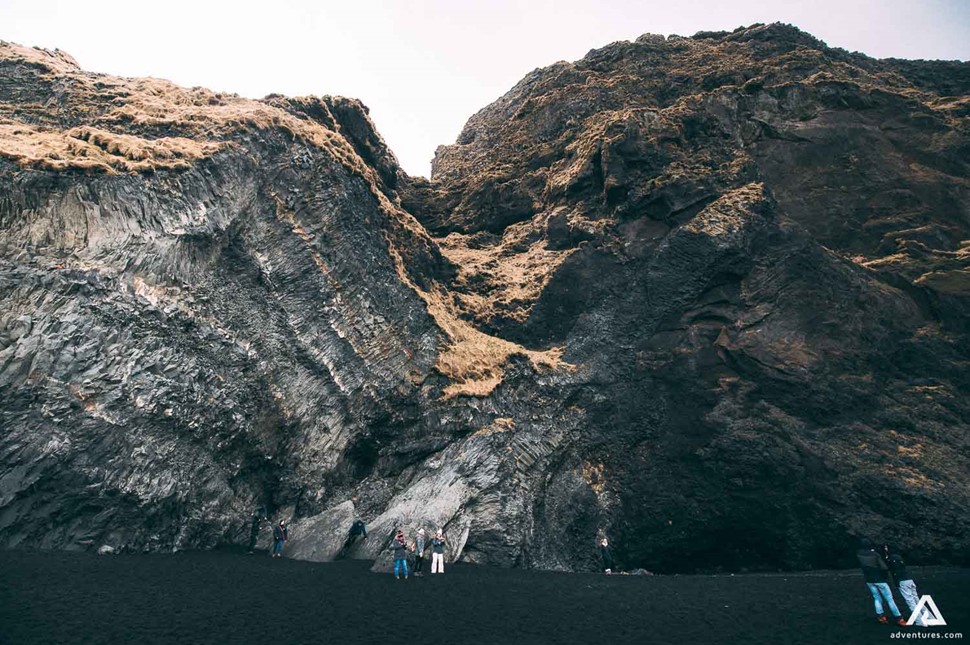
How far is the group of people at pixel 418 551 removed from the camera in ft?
76.0

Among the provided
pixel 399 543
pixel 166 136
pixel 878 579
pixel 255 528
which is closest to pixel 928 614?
pixel 878 579

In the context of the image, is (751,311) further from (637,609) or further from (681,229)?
(637,609)

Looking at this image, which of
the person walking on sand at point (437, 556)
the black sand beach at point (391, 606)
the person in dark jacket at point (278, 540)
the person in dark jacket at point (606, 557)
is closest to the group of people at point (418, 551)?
the person walking on sand at point (437, 556)

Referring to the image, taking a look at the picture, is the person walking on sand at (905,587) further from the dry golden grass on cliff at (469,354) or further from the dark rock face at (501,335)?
the dry golden grass on cliff at (469,354)

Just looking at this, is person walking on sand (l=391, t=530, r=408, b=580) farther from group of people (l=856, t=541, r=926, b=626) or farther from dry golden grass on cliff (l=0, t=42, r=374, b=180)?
dry golden grass on cliff (l=0, t=42, r=374, b=180)

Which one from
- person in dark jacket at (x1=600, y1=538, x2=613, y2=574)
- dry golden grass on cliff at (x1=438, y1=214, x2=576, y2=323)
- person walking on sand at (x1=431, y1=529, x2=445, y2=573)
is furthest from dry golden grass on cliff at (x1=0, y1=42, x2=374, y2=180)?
person in dark jacket at (x1=600, y1=538, x2=613, y2=574)

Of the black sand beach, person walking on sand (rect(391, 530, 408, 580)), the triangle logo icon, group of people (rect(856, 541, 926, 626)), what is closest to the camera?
the black sand beach

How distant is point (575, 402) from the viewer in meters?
35.6

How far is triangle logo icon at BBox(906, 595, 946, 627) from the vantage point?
16109 mm

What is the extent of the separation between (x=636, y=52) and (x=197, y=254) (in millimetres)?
45460

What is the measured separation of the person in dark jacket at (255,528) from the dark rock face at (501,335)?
0.50 m

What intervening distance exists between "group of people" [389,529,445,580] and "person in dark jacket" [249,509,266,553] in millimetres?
6778

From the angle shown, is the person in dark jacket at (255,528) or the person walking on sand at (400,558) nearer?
the person walking on sand at (400,558)

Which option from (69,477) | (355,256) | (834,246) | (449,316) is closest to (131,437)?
(69,477)
